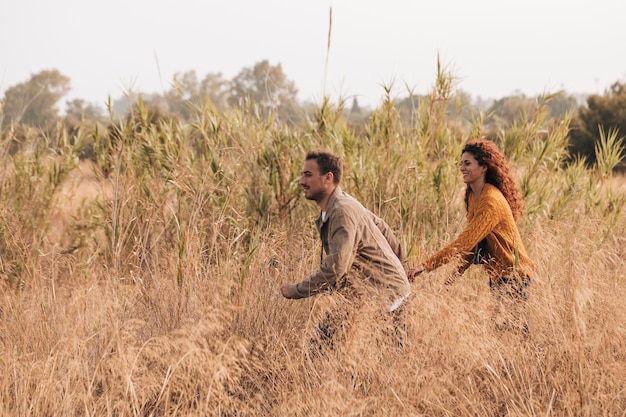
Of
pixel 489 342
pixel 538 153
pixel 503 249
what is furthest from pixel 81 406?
pixel 538 153

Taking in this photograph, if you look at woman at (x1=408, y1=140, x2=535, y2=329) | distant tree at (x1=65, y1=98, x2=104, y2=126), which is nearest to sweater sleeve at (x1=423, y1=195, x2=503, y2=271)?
woman at (x1=408, y1=140, x2=535, y2=329)

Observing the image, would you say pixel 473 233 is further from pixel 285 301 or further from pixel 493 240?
pixel 285 301

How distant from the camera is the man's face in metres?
3.72

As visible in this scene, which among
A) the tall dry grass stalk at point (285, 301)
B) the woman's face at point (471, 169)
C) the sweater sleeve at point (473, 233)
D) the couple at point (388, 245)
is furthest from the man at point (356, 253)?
the woman's face at point (471, 169)

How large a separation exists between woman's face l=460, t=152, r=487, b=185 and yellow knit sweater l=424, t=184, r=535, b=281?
8 centimetres

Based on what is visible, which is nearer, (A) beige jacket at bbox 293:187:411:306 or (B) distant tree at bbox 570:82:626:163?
(A) beige jacket at bbox 293:187:411:306

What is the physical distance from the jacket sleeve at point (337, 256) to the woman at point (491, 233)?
55 cm

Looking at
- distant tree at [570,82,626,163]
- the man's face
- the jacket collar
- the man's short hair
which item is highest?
the man's short hair

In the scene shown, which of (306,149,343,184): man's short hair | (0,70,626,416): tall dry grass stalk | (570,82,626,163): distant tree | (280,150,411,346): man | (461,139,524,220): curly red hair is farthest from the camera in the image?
(570,82,626,163): distant tree

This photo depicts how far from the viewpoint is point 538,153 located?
6352 millimetres

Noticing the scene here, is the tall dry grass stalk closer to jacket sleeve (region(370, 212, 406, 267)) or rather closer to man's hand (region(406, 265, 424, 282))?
man's hand (region(406, 265, 424, 282))

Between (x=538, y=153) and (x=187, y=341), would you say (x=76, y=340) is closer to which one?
(x=187, y=341)

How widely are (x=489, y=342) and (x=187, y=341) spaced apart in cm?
155

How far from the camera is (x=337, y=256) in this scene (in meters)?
3.47
